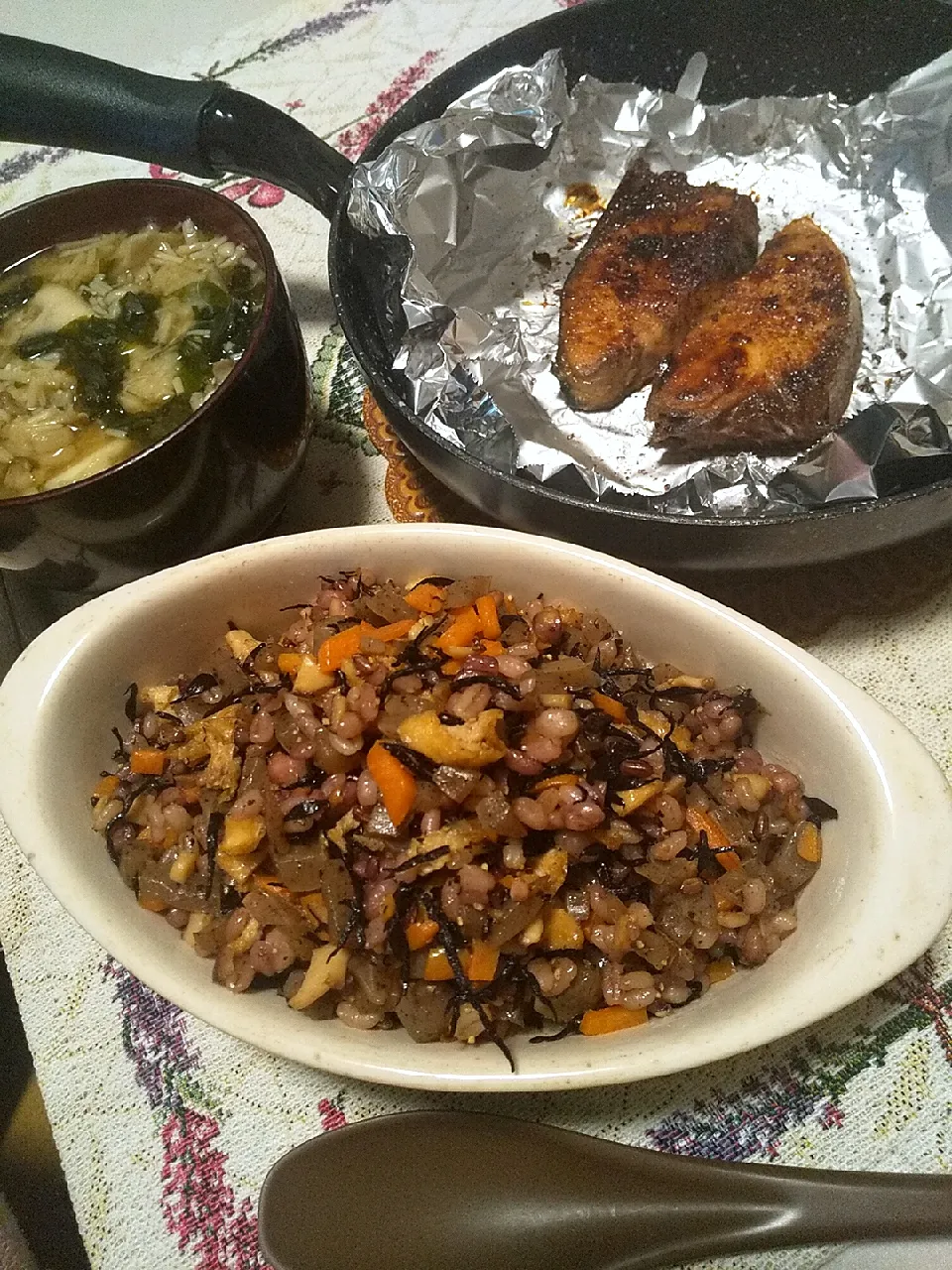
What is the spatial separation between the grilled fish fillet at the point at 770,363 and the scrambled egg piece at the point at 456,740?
2.60 ft

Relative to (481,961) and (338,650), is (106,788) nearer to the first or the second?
(338,650)

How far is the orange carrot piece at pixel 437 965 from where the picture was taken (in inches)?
37.9

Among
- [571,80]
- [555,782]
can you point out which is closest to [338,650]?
[555,782]

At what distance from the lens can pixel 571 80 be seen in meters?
1.88

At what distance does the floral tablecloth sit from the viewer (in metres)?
1.08

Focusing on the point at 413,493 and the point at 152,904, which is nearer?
the point at 152,904

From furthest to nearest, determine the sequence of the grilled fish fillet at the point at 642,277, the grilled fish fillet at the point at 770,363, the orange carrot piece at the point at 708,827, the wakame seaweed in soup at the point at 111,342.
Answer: the grilled fish fillet at the point at 642,277
the grilled fish fillet at the point at 770,363
the wakame seaweed in soup at the point at 111,342
the orange carrot piece at the point at 708,827

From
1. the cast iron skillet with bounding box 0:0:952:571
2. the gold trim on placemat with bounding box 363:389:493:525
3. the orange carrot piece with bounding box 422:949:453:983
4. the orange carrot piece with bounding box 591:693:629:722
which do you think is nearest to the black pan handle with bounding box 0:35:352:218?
the cast iron skillet with bounding box 0:0:952:571

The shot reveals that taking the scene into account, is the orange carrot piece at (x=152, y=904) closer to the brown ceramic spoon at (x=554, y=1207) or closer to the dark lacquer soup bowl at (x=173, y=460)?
the brown ceramic spoon at (x=554, y=1207)

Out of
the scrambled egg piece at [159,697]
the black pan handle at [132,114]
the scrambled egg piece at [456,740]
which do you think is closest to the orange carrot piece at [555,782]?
the scrambled egg piece at [456,740]

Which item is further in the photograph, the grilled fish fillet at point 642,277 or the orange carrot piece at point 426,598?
the grilled fish fillet at point 642,277

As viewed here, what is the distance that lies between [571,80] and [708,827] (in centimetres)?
161

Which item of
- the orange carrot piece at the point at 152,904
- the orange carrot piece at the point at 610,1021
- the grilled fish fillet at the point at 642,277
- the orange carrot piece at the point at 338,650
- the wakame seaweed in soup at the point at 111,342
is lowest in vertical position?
the orange carrot piece at the point at 610,1021

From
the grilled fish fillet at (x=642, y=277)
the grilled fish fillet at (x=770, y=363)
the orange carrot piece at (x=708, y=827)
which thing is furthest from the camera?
the grilled fish fillet at (x=642, y=277)
